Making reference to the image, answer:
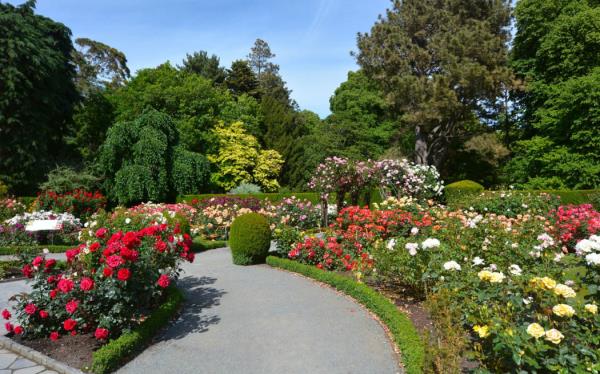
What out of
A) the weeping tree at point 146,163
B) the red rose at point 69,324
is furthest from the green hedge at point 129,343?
the weeping tree at point 146,163

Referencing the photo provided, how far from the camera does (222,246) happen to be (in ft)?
36.8

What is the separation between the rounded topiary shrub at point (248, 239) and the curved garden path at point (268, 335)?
1.62 meters

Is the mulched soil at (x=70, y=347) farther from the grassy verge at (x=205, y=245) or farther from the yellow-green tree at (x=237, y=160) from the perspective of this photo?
the yellow-green tree at (x=237, y=160)

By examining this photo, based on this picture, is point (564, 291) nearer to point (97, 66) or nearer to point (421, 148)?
point (421, 148)

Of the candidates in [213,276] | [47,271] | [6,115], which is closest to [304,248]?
[213,276]

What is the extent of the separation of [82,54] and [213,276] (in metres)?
27.0

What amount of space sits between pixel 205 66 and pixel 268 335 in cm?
3327

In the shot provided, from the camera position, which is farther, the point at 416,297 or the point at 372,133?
the point at 372,133

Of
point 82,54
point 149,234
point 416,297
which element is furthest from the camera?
point 82,54

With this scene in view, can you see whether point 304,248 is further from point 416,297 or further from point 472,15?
point 472,15

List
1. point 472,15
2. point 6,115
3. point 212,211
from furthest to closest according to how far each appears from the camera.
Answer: point 472,15, point 6,115, point 212,211

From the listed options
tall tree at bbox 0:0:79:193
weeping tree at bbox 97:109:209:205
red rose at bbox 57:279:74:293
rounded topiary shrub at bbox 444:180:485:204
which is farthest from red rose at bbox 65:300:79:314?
tall tree at bbox 0:0:79:193

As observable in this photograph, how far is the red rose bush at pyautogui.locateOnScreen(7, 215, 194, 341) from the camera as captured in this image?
153 inches

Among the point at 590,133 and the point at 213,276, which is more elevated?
the point at 590,133
